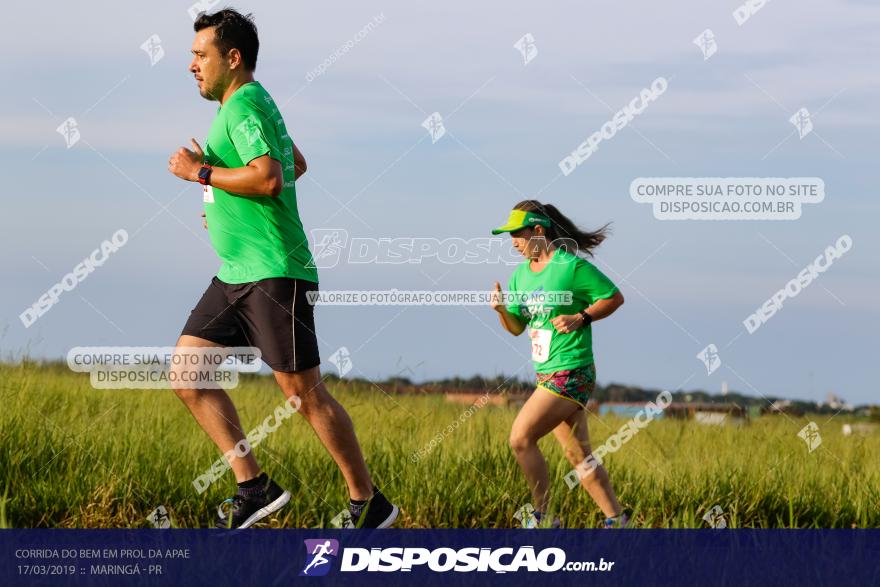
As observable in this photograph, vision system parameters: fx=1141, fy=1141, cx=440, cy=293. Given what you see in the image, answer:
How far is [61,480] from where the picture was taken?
621 cm

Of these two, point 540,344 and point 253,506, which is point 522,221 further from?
point 253,506

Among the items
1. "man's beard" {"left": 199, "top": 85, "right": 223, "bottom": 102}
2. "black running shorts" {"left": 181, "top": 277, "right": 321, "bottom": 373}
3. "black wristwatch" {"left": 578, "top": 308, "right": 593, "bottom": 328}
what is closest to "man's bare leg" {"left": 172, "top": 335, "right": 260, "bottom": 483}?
"black running shorts" {"left": 181, "top": 277, "right": 321, "bottom": 373}

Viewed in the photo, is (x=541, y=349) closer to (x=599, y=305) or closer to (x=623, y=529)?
(x=599, y=305)

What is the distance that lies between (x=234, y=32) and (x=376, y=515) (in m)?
2.52

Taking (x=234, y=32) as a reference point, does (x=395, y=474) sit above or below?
below

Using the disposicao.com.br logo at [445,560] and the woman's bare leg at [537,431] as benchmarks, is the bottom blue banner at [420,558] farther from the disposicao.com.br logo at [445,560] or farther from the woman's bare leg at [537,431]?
the woman's bare leg at [537,431]

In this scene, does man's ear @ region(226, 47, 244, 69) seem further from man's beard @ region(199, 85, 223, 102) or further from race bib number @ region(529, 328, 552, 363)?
race bib number @ region(529, 328, 552, 363)

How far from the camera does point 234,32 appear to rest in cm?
570

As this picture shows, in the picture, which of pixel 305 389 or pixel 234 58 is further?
pixel 234 58

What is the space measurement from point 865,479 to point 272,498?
380 cm

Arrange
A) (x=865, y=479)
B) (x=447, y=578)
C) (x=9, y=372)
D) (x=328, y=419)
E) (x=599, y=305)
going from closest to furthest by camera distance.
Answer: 1. (x=447, y=578)
2. (x=328, y=419)
3. (x=599, y=305)
4. (x=865, y=479)
5. (x=9, y=372)

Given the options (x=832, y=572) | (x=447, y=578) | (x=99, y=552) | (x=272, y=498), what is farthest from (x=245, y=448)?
(x=832, y=572)

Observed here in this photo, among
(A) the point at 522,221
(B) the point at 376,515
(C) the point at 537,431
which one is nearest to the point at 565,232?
(A) the point at 522,221

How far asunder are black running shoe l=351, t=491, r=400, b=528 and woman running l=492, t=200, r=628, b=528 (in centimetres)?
76
